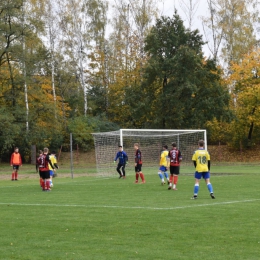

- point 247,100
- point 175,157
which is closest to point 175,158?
point 175,157

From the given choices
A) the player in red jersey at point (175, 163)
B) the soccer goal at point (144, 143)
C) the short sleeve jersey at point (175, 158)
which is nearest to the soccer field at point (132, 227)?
the player in red jersey at point (175, 163)

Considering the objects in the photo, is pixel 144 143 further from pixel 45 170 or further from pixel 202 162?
pixel 202 162

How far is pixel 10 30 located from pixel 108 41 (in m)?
20.6

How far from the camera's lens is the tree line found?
53000 millimetres

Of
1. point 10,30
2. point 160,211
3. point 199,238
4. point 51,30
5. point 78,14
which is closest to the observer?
point 199,238

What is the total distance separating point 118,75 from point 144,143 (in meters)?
28.7

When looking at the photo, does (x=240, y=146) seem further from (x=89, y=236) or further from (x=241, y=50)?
(x=89, y=236)

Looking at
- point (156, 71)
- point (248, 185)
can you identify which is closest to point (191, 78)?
point (156, 71)

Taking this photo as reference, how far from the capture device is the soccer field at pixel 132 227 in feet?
33.3

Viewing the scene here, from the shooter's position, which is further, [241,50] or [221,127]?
[241,50]

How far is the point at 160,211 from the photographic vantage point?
51.7 ft

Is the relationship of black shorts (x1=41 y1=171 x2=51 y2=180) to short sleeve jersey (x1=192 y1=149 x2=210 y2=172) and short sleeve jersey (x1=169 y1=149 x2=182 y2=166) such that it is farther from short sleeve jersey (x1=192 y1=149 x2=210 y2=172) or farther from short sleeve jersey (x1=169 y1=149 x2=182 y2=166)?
short sleeve jersey (x1=192 y1=149 x2=210 y2=172)

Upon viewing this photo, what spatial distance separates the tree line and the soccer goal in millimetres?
13374

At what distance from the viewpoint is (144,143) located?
1667 inches
